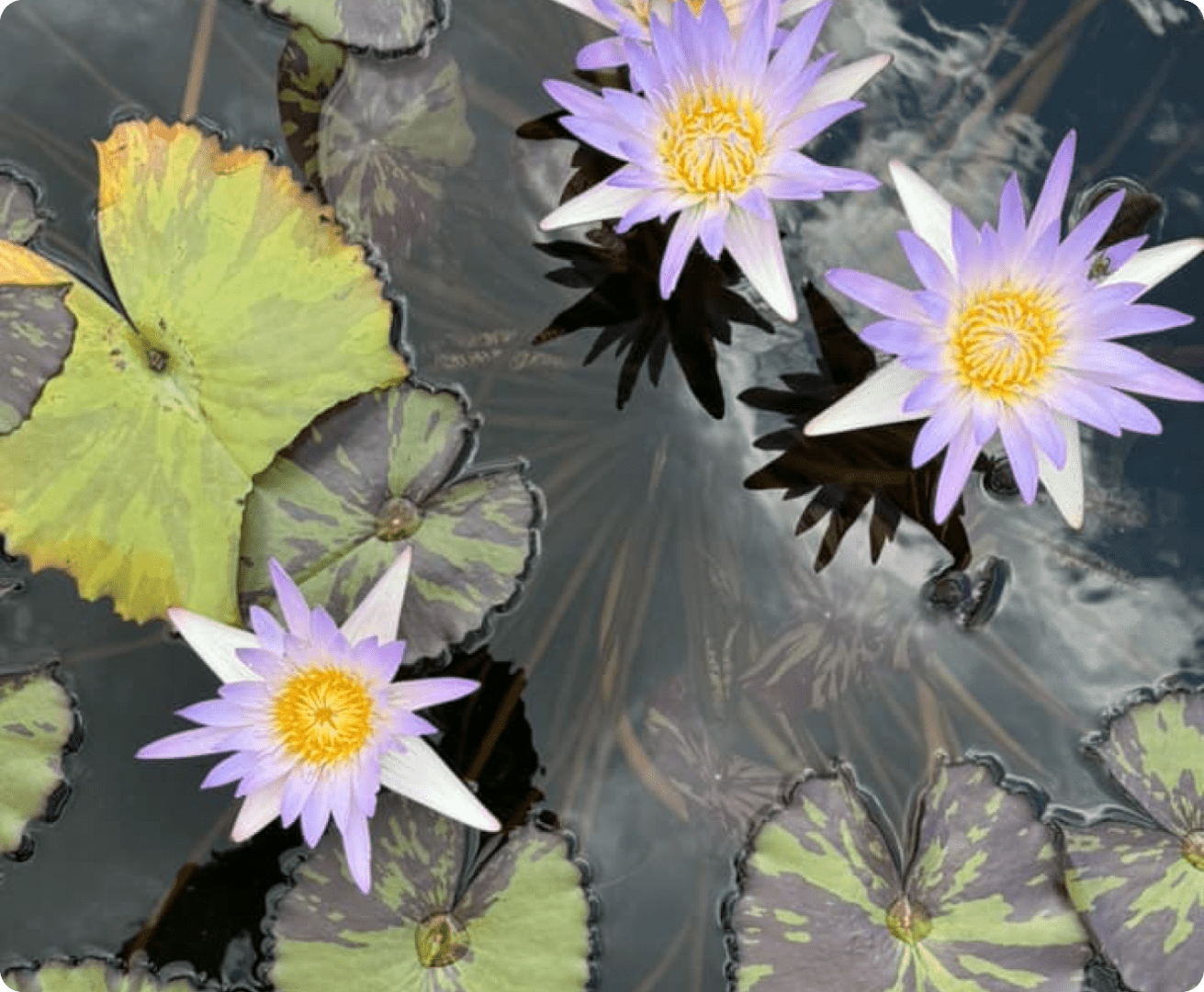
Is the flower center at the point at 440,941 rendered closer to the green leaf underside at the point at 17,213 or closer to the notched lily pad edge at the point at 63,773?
the notched lily pad edge at the point at 63,773

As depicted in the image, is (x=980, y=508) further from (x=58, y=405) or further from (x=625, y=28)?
(x=58, y=405)

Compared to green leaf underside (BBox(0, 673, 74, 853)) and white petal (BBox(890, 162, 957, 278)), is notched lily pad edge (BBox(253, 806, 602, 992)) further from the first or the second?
white petal (BBox(890, 162, 957, 278))

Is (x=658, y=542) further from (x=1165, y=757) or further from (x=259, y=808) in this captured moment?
(x=1165, y=757)

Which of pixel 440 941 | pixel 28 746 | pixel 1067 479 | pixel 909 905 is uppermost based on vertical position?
pixel 1067 479

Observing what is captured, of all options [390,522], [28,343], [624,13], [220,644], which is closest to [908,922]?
[390,522]

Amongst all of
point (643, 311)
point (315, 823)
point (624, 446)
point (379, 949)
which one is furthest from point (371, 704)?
point (643, 311)

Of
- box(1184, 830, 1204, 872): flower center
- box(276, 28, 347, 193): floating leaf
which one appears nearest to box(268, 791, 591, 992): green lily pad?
box(1184, 830, 1204, 872): flower center
